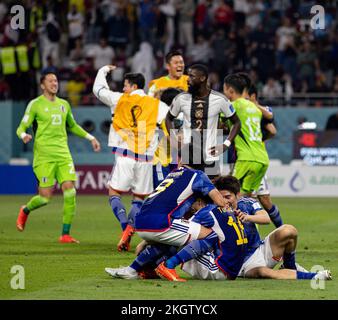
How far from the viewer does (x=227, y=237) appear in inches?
396

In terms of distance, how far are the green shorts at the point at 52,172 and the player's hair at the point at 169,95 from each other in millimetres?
1814

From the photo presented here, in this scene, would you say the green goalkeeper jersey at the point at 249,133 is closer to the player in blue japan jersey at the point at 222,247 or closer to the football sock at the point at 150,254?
the player in blue japan jersey at the point at 222,247

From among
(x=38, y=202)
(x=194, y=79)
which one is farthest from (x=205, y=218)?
(x=38, y=202)

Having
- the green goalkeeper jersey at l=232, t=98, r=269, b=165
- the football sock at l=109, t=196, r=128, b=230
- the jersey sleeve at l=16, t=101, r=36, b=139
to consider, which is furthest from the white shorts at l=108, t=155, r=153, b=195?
the jersey sleeve at l=16, t=101, r=36, b=139

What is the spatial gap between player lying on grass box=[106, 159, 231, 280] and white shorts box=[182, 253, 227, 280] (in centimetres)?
19

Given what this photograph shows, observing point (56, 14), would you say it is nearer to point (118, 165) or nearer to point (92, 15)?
point (92, 15)

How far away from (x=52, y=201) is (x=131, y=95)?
9.85 metres

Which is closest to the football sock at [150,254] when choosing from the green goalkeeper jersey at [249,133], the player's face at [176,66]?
the green goalkeeper jersey at [249,133]

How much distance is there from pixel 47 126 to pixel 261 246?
554 cm

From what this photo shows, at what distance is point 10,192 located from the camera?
2547 centimetres

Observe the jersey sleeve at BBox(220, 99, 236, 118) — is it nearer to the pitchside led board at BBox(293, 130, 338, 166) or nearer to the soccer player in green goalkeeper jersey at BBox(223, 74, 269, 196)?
the soccer player in green goalkeeper jersey at BBox(223, 74, 269, 196)

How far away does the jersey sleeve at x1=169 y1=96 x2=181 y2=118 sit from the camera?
12742 millimetres

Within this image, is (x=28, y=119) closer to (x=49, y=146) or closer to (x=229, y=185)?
(x=49, y=146)
